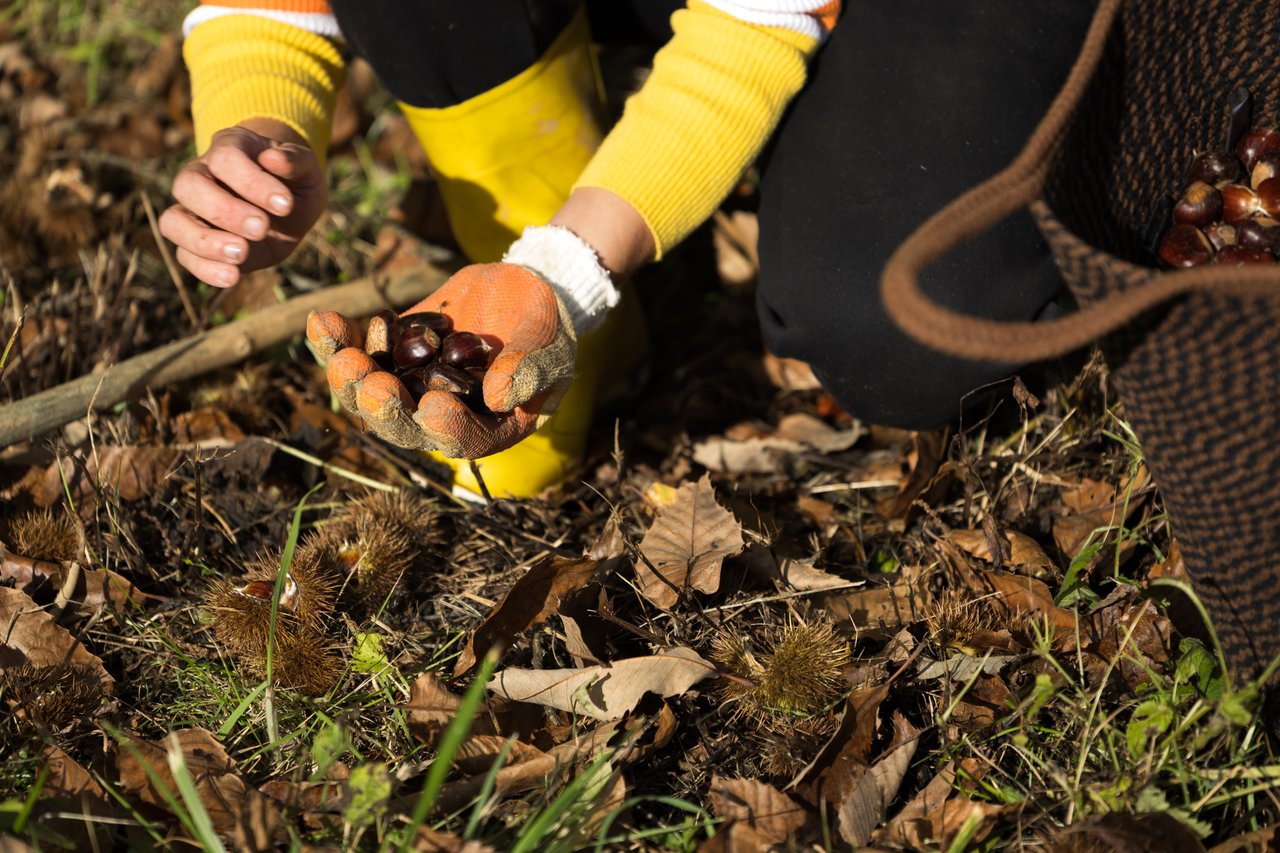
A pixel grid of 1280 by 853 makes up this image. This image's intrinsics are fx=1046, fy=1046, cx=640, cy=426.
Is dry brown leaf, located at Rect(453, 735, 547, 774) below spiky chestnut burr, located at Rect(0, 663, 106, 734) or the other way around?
the other way around

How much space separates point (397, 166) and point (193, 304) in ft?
2.00

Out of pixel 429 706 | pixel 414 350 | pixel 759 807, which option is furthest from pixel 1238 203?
pixel 429 706

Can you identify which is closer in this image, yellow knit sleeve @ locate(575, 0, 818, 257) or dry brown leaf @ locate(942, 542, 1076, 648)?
dry brown leaf @ locate(942, 542, 1076, 648)

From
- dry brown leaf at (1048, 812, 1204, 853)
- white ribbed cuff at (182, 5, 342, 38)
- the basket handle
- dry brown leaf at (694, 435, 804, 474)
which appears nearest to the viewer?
the basket handle

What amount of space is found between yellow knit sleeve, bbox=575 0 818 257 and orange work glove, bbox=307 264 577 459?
0.22 m

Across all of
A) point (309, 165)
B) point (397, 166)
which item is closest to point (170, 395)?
point (309, 165)

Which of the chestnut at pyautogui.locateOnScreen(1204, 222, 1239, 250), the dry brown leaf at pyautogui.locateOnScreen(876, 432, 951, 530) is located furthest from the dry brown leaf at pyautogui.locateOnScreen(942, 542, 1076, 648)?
the chestnut at pyautogui.locateOnScreen(1204, 222, 1239, 250)

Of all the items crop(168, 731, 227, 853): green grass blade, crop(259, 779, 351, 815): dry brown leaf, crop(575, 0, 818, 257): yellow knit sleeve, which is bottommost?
crop(259, 779, 351, 815): dry brown leaf

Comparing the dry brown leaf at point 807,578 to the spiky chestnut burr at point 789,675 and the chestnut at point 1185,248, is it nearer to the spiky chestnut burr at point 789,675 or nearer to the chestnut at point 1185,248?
the spiky chestnut burr at point 789,675

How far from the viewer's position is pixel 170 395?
5.68 ft

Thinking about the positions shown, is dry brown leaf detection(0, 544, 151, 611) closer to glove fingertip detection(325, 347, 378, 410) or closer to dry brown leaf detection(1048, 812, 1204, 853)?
glove fingertip detection(325, 347, 378, 410)

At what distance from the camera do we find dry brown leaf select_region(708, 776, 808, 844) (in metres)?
1.10

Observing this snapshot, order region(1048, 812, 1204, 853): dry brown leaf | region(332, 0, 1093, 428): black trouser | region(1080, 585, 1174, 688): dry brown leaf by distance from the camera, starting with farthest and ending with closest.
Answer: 1. region(332, 0, 1093, 428): black trouser
2. region(1080, 585, 1174, 688): dry brown leaf
3. region(1048, 812, 1204, 853): dry brown leaf

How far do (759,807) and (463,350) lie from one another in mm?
643
